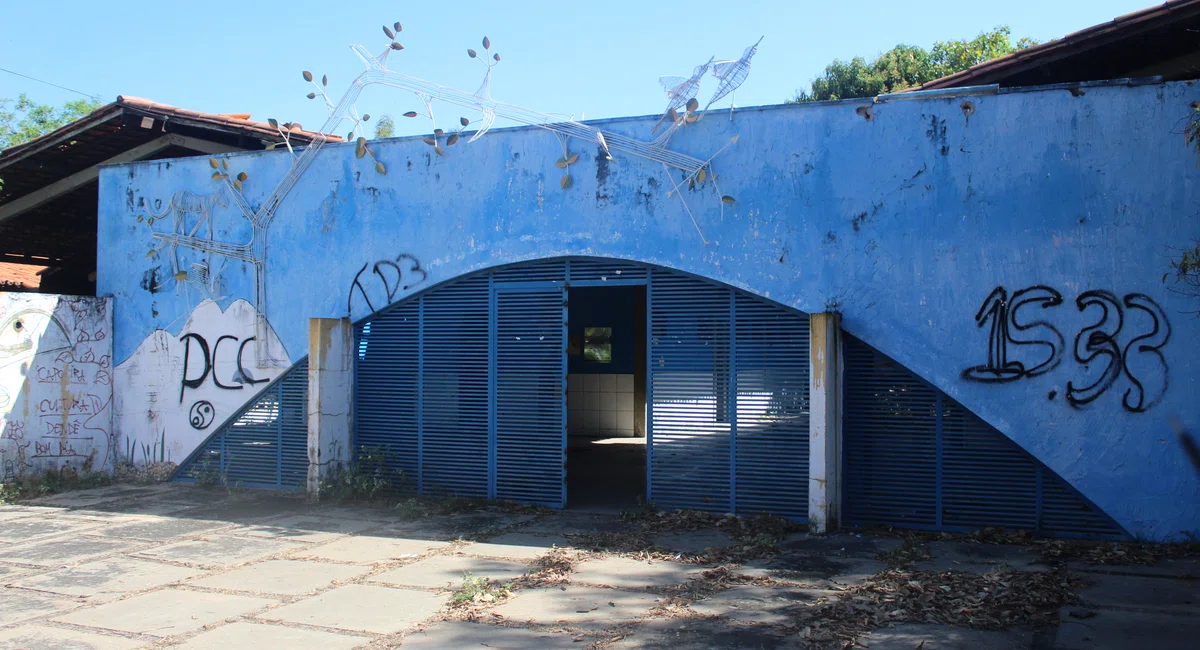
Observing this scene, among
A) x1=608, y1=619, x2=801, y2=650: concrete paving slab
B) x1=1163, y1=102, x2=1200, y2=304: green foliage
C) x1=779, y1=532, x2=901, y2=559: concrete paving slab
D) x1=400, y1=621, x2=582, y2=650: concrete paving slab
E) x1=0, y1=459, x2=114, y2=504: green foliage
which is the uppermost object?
x1=1163, y1=102, x2=1200, y2=304: green foliage

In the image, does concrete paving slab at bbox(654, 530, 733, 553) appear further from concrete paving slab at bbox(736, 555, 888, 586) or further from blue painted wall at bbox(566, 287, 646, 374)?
blue painted wall at bbox(566, 287, 646, 374)

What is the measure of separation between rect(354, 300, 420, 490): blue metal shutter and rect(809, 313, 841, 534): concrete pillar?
428 cm

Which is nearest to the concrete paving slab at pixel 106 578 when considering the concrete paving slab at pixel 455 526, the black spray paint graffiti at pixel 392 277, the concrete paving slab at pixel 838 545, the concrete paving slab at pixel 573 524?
the concrete paving slab at pixel 455 526

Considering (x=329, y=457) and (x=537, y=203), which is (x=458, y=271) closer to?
(x=537, y=203)

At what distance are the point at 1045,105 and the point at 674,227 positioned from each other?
3360 millimetres

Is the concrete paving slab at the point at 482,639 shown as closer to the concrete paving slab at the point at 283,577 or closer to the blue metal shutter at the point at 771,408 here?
the concrete paving slab at the point at 283,577

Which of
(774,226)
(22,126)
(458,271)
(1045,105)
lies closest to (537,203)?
(458,271)

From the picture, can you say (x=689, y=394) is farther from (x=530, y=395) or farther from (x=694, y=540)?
(x=530, y=395)

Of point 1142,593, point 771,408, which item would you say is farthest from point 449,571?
point 1142,593

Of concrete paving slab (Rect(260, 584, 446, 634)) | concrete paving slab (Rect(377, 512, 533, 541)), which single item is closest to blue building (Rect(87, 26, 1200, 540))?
concrete paving slab (Rect(377, 512, 533, 541))

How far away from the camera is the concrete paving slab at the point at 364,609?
5504mm

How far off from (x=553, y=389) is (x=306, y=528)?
2.72m

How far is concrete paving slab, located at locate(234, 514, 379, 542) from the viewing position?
7.99 m

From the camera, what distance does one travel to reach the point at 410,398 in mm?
9688
